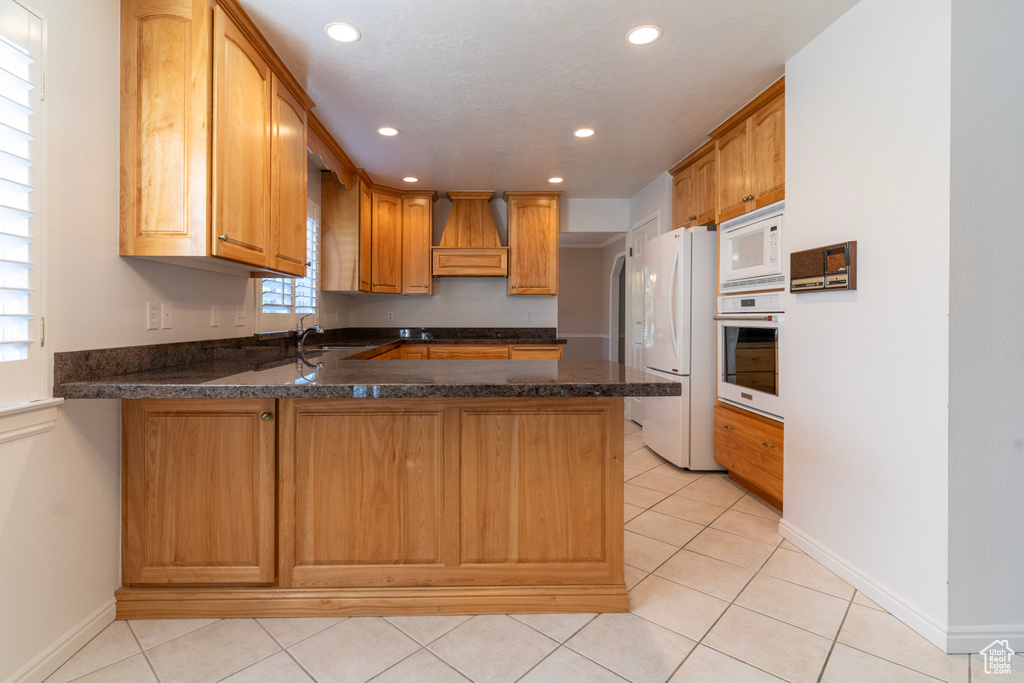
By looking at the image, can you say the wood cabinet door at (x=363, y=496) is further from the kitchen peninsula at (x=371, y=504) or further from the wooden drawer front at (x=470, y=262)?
the wooden drawer front at (x=470, y=262)

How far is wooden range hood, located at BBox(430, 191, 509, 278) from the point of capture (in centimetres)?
A: 495

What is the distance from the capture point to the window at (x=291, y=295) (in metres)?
3.09

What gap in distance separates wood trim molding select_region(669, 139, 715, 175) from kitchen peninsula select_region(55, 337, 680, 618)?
2430 mm

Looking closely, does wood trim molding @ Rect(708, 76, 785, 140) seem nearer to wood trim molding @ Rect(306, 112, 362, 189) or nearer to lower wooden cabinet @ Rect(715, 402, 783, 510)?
lower wooden cabinet @ Rect(715, 402, 783, 510)

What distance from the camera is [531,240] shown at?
4.95m

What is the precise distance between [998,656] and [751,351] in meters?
1.71

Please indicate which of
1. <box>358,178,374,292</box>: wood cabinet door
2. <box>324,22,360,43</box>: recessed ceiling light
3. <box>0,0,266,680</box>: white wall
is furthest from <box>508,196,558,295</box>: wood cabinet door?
<box>0,0,266,680</box>: white wall

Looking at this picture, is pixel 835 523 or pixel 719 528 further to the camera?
pixel 719 528

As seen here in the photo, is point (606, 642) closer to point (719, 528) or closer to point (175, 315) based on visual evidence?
point (719, 528)

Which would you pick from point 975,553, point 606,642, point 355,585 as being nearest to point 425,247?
point 355,585

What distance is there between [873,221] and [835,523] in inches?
52.6

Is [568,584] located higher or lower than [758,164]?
lower

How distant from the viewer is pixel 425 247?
4.97 metres

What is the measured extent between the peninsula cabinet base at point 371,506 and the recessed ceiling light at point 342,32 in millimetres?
1687
